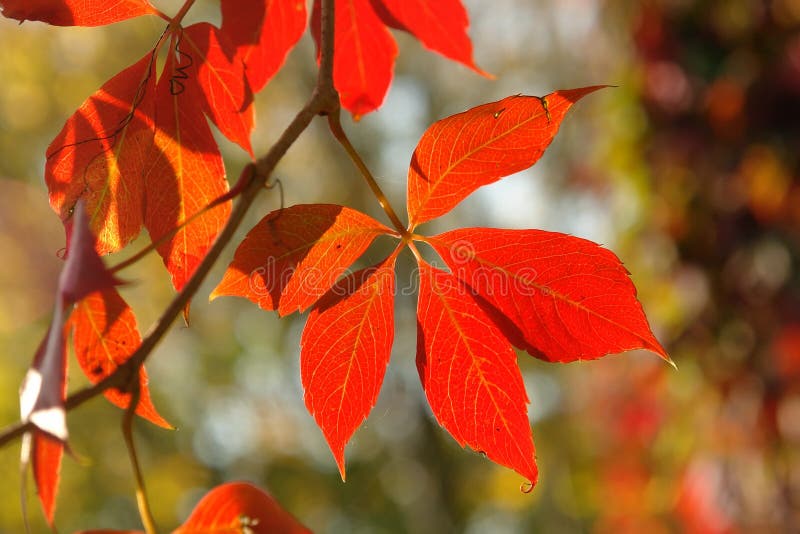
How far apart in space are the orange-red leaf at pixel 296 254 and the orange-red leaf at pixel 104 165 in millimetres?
88

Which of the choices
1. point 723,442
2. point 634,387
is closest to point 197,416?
point 634,387

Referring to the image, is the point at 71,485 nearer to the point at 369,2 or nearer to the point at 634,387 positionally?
the point at 634,387

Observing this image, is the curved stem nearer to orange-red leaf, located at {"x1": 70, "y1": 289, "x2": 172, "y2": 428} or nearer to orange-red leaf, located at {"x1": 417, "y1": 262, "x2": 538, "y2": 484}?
orange-red leaf, located at {"x1": 417, "y1": 262, "x2": 538, "y2": 484}

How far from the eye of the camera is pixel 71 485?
5.69 m

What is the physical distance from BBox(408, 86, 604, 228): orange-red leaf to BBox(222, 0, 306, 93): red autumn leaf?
19 centimetres

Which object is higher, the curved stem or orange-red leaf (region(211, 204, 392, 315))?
the curved stem

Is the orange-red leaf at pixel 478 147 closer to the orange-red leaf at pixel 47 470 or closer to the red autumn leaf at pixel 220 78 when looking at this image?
the red autumn leaf at pixel 220 78

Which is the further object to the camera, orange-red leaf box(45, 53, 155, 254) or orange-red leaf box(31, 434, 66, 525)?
orange-red leaf box(45, 53, 155, 254)

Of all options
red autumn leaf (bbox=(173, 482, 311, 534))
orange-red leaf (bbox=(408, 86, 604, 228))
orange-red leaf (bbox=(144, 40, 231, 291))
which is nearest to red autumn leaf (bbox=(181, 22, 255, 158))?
orange-red leaf (bbox=(144, 40, 231, 291))

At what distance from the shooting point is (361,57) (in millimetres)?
717

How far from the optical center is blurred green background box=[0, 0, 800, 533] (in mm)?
2115

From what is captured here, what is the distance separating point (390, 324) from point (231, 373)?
6323mm

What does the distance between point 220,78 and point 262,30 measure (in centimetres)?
10

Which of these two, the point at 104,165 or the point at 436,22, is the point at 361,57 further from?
the point at 104,165
